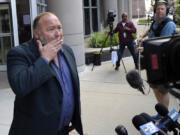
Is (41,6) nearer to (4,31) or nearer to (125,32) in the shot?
(4,31)

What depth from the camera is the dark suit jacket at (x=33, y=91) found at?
1.91 m

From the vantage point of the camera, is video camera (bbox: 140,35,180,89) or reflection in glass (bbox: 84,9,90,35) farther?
reflection in glass (bbox: 84,9,90,35)

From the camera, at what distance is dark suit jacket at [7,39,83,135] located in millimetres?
1912

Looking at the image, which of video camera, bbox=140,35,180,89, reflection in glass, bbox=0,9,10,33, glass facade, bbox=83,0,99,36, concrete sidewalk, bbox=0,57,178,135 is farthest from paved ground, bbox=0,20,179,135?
glass facade, bbox=83,0,99,36

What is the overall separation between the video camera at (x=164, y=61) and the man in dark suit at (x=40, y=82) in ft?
2.49

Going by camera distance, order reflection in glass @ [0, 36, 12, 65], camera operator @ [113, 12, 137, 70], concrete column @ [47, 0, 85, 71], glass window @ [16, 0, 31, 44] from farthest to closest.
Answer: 1. reflection in glass @ [0, 36, 12, 65]
2. camera operator @ [113, 12, 137, 70]
3. concrete column @ [47, 0, 85, 71]
4. glass window @ [16, 0, 31, 44]

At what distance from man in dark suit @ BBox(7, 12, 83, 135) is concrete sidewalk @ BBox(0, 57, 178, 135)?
2162mm

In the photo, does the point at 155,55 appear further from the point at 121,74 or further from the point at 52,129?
the point at 121,74

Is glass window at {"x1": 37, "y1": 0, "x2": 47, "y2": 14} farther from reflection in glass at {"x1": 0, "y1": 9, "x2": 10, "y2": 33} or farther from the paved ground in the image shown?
the paved ground

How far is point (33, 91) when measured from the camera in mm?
1992

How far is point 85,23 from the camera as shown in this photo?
17.8m

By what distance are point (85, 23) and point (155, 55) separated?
16.6 meters

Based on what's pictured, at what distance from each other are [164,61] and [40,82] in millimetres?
922

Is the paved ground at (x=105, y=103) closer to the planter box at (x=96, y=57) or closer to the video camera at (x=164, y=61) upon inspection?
the planter box at (x=96, y=57)
